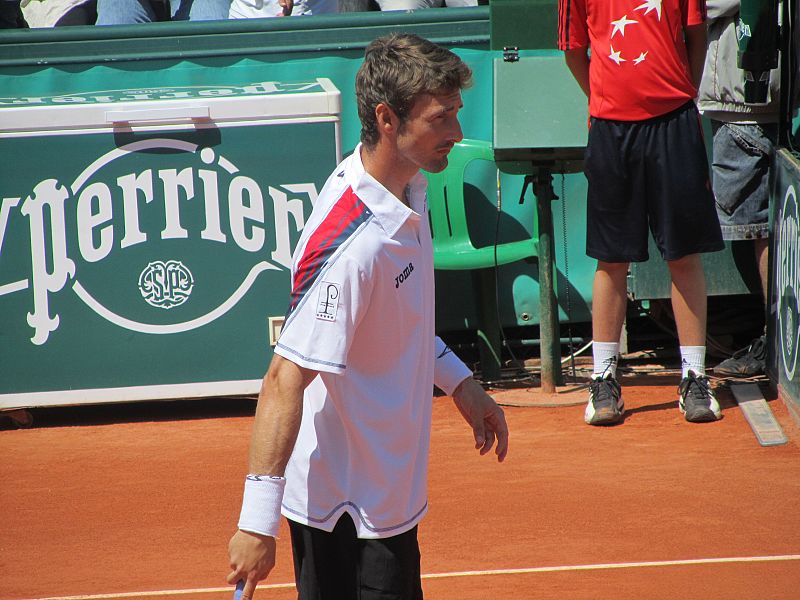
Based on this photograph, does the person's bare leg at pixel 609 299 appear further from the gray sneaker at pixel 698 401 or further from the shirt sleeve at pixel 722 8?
the shirt sleeve at pixel 722 8

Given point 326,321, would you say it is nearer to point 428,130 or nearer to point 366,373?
point 366,373

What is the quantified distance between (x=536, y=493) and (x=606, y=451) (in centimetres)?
73

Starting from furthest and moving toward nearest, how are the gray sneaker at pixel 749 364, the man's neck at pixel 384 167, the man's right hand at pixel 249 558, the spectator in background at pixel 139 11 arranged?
the spectator in background at pixel 139 11
the gray sneaker at pixel 749 364
the man's neck at pixel 384 167
the man's right hand at pixel 249 558

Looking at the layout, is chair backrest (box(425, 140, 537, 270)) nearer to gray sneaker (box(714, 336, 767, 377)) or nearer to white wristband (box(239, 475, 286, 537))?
gray sneaker (box(714, 336, 767, 377))

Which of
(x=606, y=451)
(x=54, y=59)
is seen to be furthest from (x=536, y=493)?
(x=54, y=59)

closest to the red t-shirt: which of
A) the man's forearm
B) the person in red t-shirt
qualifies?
the person in red t-shirt

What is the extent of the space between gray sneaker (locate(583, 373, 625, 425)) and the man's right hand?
3849mm

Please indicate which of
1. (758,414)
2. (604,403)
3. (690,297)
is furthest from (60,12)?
(758,414)

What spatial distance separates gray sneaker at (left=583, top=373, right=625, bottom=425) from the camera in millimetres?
5891

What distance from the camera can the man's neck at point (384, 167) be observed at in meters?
2.58

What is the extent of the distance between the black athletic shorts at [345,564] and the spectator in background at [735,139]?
4.58 meters

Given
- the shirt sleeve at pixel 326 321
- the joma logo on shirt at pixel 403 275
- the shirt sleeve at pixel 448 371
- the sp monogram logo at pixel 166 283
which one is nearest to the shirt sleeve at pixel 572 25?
the sp monogram logo at pixel 166 283

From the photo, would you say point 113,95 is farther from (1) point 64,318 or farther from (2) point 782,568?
(2) point 782,568

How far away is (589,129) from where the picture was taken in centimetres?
588
